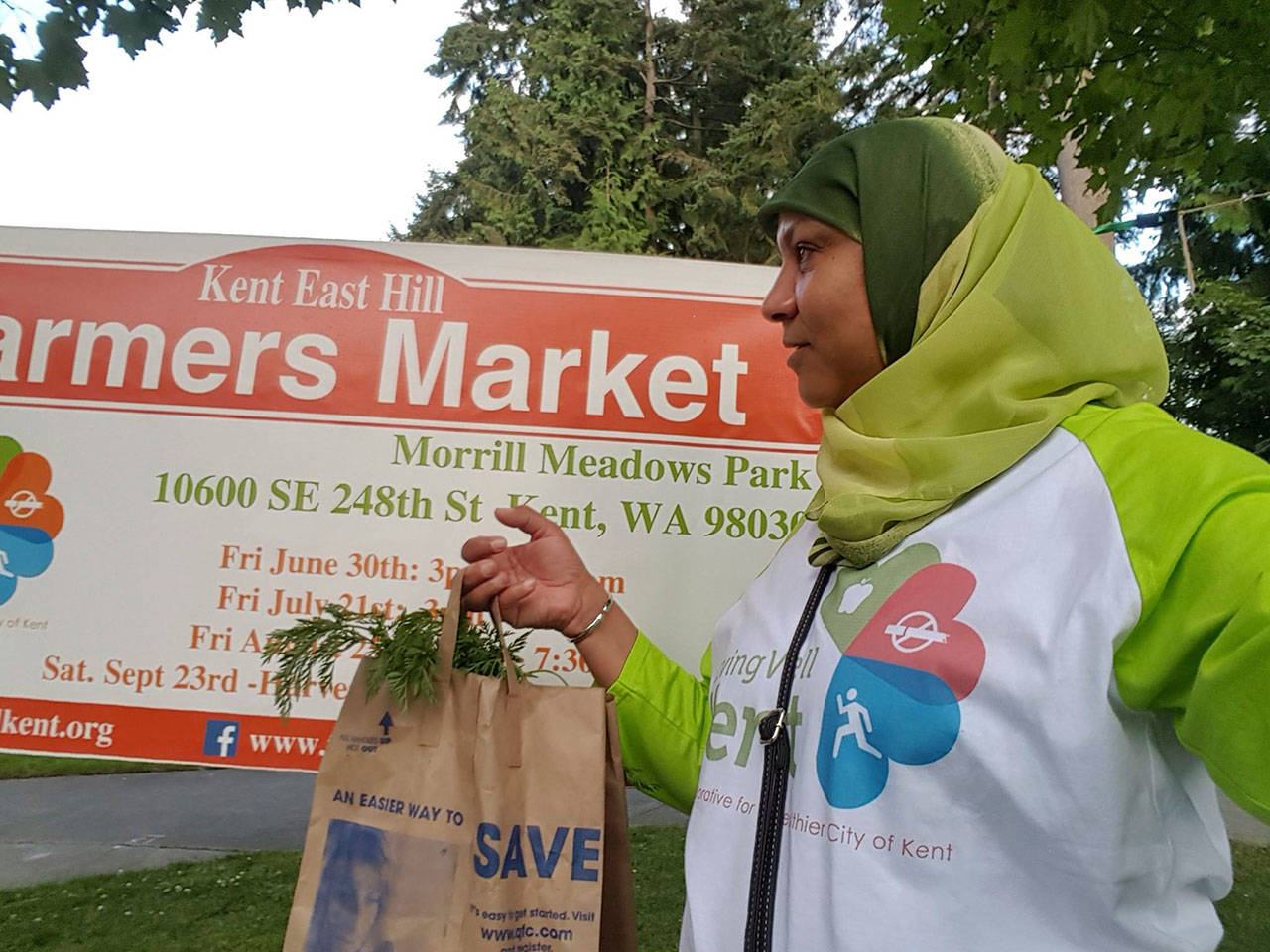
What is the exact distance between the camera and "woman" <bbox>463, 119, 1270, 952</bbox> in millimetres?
854

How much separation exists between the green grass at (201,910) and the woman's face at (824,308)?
2.71 m

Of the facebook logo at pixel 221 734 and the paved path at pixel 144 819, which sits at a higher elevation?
the facebook logo at pixel 221 734

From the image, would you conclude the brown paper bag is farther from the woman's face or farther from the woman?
the woman's face

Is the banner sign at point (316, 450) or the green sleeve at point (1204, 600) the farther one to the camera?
the banner sign at point (316, 450)

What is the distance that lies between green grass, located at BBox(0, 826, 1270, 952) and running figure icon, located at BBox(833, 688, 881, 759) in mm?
2702

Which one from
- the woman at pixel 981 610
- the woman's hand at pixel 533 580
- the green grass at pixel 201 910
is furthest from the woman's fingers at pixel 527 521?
the green grass at pixel 201 910

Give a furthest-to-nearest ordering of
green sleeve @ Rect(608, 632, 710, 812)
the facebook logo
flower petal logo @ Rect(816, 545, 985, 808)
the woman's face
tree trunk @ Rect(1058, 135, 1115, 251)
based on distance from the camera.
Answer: tree trunk @ Rect(1058, 135, 1115, 251) < the facebook logo < green sleeve @ Rect(608, 632, 710, 812) < the woman's face < flower petal logo @ Rect(816, 545, 985, 808)

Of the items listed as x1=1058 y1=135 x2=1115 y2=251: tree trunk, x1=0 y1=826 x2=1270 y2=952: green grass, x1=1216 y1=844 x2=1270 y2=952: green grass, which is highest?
x1=1058 y1=135 x2=1115 y2=251: tree trunk

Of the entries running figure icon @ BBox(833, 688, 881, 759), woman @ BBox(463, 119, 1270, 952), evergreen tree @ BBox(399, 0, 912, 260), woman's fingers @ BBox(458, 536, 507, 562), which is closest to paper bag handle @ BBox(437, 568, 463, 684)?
woman's fingers @ BBox(458, 536, 507, 562)

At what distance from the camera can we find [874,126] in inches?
48.8

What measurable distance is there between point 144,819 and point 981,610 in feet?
19.1

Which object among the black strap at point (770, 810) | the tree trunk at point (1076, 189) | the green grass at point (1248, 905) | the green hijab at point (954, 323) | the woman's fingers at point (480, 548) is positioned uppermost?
the tree trunk at point (1076, 189)

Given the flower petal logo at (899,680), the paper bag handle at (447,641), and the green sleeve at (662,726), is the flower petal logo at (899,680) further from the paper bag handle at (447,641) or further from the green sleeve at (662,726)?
the paper bag handle at (447,641)

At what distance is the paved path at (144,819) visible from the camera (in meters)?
4.68
